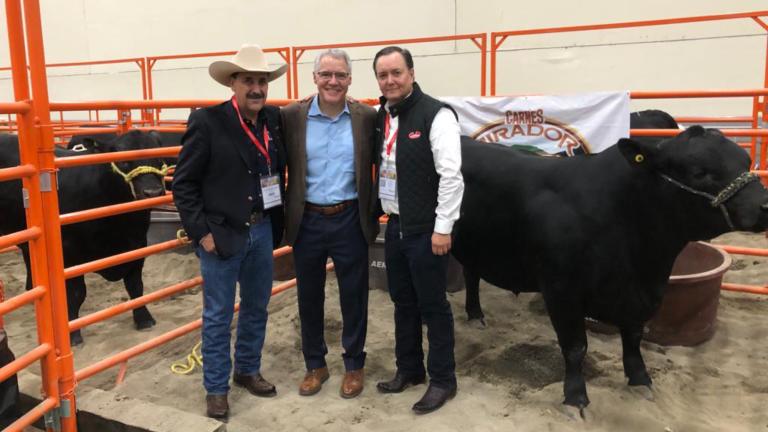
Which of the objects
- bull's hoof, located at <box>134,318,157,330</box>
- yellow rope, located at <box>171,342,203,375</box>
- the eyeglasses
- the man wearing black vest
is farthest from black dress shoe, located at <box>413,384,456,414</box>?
bull's hoof, located at <box>134,318,157,330</box>

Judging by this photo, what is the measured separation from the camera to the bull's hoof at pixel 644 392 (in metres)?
3.21

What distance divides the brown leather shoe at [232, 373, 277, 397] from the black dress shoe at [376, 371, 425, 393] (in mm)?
558

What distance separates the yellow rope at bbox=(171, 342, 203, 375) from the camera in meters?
3.60

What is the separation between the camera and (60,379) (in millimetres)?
2822

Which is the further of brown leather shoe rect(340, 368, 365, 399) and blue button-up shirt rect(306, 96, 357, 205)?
brown leather shoe rect(340, 368, 365, 399)

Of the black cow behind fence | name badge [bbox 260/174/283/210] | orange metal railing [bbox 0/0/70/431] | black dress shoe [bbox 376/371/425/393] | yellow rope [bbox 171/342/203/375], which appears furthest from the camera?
the black cow behind fence

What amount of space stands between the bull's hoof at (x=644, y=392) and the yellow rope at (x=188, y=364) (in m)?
2.33

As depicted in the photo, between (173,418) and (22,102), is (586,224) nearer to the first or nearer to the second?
(173,418)

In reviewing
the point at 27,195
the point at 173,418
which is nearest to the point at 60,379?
the point at 173,418

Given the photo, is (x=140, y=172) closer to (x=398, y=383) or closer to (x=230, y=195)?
(x=230, y=195)

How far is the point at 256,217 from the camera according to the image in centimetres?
307

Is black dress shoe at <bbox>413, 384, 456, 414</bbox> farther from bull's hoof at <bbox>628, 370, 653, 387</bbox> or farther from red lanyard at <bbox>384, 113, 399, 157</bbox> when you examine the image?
red lanyard at <bbox>384, 113, 399, 157</bbox>

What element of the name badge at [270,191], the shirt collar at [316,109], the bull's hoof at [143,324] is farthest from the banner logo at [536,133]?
the bull's hoof at [143,324]

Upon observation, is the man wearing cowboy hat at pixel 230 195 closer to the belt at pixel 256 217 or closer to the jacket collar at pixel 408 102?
the belt at pixel 256 217
